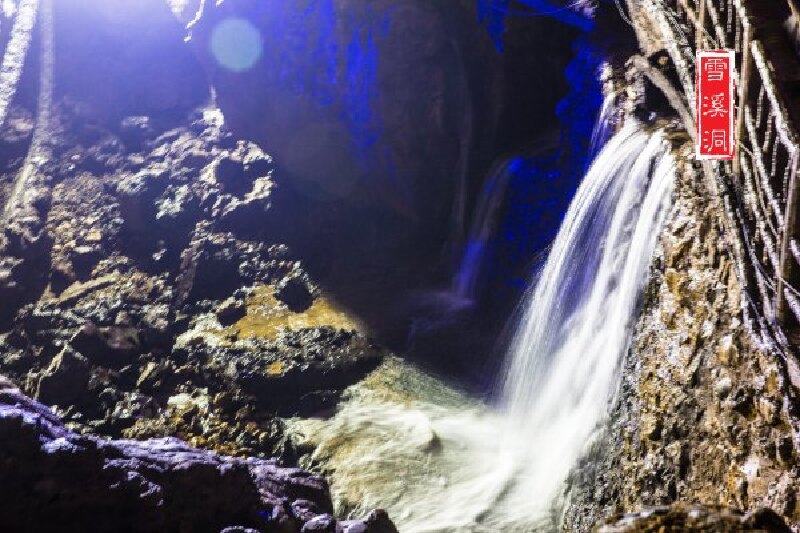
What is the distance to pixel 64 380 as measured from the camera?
10.9 metres

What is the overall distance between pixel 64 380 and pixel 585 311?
9333mm

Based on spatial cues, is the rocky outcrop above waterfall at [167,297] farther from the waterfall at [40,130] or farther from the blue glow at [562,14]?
the blue glow at [562,14]

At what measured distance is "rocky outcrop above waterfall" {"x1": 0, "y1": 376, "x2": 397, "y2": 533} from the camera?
4.17m

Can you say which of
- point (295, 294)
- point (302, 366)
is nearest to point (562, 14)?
point (295, 294)

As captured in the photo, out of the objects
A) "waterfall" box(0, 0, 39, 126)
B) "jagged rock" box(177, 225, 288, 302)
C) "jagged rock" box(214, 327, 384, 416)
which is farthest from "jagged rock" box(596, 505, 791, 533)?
"waterfall" box(0, 0, 39, 126)

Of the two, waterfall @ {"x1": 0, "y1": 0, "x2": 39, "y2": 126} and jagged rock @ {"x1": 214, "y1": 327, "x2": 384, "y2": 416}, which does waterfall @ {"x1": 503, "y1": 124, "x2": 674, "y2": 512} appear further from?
waterfall @ {"x1": 0, "y1": 0, "x2": 39, "y2": 126}

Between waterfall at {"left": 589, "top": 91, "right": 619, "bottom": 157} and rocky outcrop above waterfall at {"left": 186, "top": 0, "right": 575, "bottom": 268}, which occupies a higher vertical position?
rocky outcrop above waterfall at {"left": 186, "top": 0, "right": 575, "bottom": 268}

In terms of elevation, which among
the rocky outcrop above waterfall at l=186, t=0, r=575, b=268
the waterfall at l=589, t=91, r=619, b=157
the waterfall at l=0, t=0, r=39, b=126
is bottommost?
the waterfall at l=589, t=91, r=619, b=157

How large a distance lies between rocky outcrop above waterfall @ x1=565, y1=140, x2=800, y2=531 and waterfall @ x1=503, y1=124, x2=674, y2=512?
16.9 inches

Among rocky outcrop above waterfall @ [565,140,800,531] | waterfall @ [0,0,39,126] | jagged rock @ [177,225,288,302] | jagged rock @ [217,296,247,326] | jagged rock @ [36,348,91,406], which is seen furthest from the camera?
waterfall @ [0,0,39,126]

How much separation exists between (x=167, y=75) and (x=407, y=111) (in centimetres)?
1443

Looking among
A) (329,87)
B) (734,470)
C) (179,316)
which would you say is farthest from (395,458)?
(329,87)

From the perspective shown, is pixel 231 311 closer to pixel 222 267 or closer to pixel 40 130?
pixel 222 267

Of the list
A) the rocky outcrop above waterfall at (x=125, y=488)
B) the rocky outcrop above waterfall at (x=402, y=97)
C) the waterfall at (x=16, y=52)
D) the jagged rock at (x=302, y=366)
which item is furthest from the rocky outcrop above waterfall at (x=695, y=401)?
the waterfall at (x=16, y=52)
